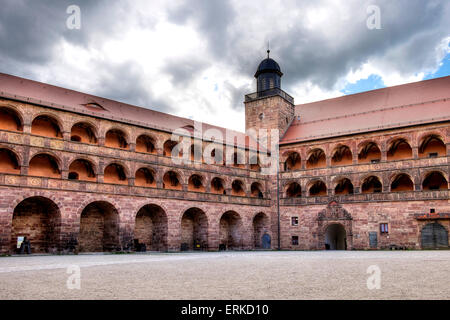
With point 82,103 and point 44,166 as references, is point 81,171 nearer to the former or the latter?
point 44,166

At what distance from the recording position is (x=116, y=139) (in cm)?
3312

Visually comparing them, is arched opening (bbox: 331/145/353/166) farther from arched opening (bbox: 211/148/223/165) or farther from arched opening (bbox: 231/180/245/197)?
arched opening (bbox: 211/148/223/165)

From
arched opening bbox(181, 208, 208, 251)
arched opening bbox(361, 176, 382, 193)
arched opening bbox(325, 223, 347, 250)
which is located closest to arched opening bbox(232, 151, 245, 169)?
arched opening bbox(181, 208, 208, 251)

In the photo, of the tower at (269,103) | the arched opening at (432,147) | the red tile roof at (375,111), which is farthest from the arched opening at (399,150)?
the tower at (269,103)

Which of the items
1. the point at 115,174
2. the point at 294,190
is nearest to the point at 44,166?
the point at 115,174

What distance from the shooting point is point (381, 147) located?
34906mm

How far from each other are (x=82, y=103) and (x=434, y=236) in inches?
1069

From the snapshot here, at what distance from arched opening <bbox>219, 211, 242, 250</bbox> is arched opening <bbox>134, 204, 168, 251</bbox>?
6.87 meters

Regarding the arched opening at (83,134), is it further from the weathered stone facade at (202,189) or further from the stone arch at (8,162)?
the stone arch at (8,162)

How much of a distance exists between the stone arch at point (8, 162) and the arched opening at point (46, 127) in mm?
2228

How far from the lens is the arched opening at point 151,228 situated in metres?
32.2

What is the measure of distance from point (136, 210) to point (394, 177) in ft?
Result: 66.0

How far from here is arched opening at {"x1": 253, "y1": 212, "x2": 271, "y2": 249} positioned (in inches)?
1528
